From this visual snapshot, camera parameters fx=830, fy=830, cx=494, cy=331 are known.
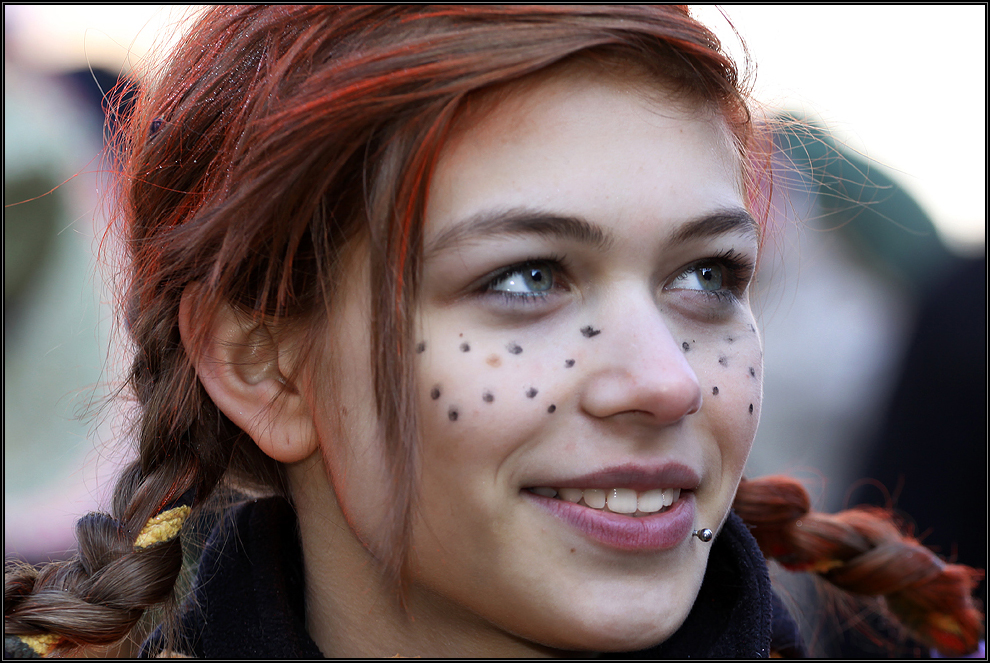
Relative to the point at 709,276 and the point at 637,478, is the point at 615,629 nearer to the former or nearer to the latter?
the point at 637,478

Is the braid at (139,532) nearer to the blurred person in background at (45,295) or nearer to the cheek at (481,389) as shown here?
the cheek at (481,389)

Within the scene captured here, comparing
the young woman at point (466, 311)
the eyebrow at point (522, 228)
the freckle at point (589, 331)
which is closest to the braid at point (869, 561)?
the young woman at point (466, 311)

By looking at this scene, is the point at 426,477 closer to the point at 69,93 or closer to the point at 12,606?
the point at 12,606

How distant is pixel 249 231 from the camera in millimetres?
1525

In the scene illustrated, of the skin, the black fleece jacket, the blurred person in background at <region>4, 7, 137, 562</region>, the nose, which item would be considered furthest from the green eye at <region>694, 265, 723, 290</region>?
the blurred person in background at <region>4, 7, 137, 562</region>

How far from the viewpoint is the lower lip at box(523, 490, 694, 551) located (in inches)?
57.2

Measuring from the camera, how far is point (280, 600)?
5.88ft

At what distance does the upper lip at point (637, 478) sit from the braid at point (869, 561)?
2.60ft

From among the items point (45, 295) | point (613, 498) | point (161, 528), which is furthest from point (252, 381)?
point (45, 295)

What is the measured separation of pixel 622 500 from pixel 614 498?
0.05 ft

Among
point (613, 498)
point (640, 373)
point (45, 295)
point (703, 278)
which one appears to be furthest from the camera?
point (45, 295)

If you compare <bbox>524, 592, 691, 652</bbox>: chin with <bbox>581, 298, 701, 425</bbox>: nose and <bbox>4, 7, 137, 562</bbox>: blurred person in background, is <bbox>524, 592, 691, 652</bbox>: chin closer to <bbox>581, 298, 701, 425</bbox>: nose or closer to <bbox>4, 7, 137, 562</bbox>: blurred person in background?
<bbox>581, 298, 701, 425</bbox>: nose

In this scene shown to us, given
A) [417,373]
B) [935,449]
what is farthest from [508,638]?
[935,449]

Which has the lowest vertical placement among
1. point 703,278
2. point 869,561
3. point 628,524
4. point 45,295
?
point 869,561
